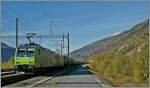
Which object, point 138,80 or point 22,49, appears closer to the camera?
point 138,80

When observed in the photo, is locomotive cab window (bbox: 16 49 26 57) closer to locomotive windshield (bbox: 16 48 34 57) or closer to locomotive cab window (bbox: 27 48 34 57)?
locomotive windshield (bbox: 16 48 34 57)

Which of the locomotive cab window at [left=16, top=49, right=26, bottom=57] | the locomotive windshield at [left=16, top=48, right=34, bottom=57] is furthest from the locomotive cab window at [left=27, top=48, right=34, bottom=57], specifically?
the locomotive cab window at [left=16, top=49, right=26, bottom=57]

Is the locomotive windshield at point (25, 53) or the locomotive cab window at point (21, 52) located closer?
the locomotive windshield at point (25, 53)

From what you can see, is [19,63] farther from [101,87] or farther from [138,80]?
[101,87]

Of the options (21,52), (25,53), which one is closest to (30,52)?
(25,53)

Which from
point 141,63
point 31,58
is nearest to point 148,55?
point 141,63

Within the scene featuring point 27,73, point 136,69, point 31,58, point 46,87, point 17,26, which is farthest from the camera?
point 17,26

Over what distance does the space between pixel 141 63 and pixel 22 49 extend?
14736 millimetres

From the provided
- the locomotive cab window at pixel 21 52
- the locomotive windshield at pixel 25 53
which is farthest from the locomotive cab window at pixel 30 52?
the locomotive cab window at pixel 21 52

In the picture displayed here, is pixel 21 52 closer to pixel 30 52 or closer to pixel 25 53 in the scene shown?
pixel 25 53

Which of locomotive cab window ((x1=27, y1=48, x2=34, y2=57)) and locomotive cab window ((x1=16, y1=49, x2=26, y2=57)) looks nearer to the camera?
locomotive cab window ((x1=27, y1=48, x2=34, y2=57))

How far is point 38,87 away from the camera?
23.6 metres

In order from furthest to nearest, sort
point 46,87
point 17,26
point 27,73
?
point 17,26
point 27,73
point 46,87

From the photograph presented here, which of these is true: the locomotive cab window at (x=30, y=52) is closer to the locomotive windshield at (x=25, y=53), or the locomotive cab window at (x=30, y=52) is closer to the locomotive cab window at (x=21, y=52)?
the locomotive windshield at (x=25, y=53)
